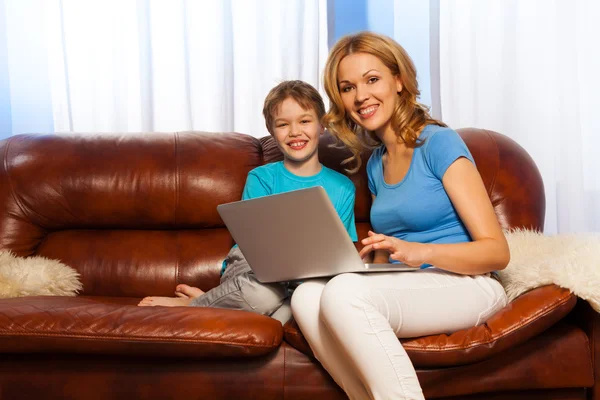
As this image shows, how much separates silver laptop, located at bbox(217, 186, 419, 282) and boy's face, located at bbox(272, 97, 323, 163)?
559mm

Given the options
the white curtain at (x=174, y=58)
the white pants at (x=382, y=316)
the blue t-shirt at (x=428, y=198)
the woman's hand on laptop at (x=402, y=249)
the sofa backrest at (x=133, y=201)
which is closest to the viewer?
the white pants at (x=382, y=316)

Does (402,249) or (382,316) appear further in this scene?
(402,249)

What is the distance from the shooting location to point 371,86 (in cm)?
177

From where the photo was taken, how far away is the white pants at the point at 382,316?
1275 mm

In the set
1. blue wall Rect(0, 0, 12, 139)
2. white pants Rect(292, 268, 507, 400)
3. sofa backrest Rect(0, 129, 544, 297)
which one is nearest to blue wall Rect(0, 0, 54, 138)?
blue wall Rect(0, 0, 12, 139)

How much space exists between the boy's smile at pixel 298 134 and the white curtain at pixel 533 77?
1036 mm

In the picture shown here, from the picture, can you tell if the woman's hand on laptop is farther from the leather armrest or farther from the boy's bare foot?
the boy's bare foot

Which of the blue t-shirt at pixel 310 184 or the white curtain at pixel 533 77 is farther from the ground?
the white curtain at pixel 533 77

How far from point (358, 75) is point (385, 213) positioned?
0.38m

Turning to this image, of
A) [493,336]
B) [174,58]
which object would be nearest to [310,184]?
[493,336]

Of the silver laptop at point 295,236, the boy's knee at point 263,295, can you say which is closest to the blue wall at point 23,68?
the boy's knee at point 263,295

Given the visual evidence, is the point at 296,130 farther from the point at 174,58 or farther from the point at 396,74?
the point at 174,58

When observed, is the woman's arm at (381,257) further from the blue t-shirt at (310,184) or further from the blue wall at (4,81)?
the blue wall at (4,81)

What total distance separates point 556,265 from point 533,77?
1615mm
